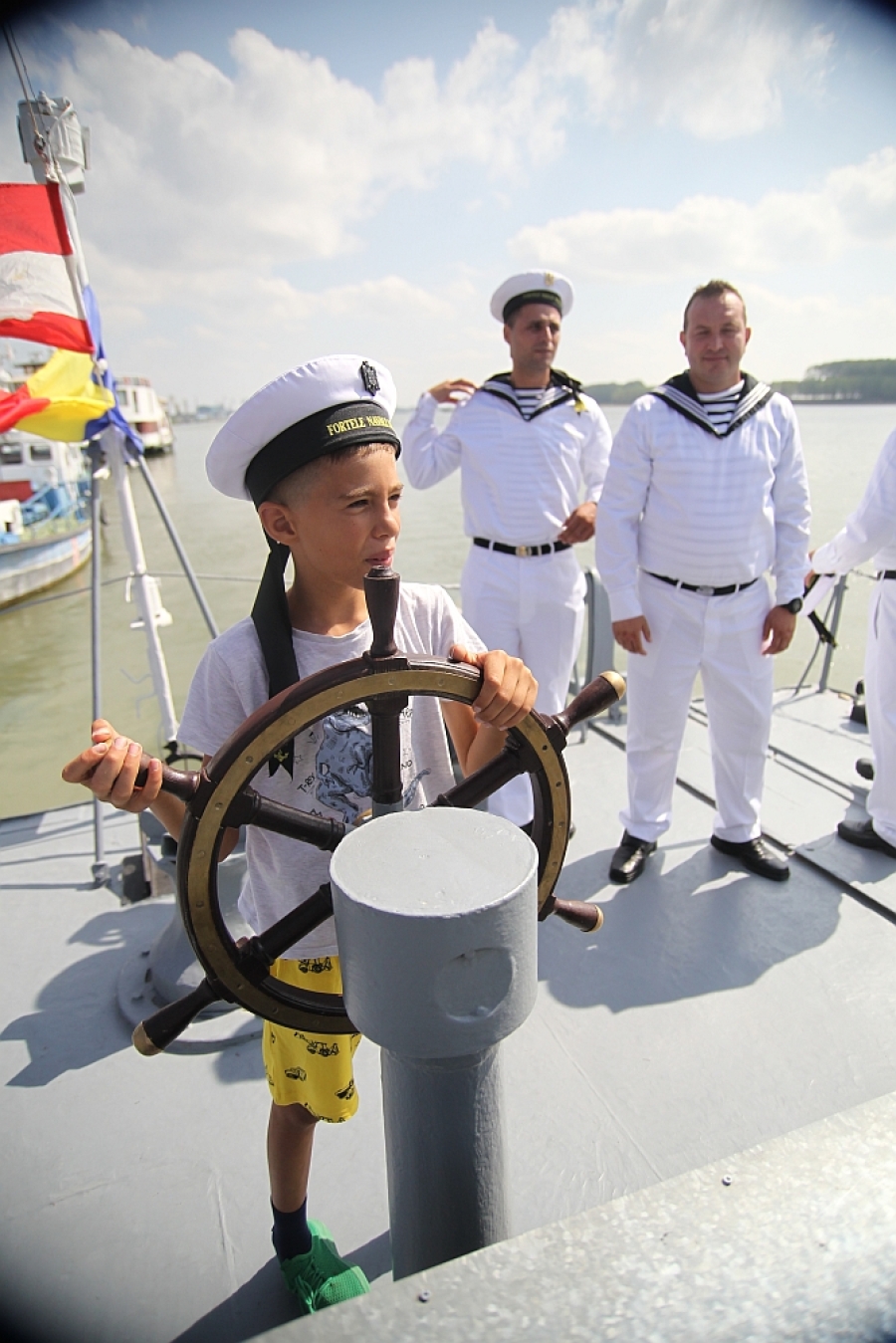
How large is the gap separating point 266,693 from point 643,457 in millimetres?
1613

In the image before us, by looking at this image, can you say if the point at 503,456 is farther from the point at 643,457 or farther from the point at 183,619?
the point at 183,619

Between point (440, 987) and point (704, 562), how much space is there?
189cm

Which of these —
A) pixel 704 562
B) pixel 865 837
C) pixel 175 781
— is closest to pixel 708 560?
pixel 704 562

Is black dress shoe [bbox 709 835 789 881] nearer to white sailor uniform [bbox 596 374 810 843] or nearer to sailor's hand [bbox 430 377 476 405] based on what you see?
white sailor uniform [bbox 596 374 810 843]

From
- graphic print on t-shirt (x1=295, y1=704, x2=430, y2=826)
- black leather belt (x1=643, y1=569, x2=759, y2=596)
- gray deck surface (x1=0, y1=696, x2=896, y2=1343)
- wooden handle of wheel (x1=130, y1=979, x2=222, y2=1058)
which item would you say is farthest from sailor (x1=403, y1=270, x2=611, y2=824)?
wooden handle of wheel (x1=130, y1=979, x2=222, y2=1058)

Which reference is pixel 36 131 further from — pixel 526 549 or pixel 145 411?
pixel 145 411

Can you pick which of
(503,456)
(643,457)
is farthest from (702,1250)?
(503,456)

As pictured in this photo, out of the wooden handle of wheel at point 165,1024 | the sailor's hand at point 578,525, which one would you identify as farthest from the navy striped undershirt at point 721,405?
the wooden handle of wheel at point 165,1024

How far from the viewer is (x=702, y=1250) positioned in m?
0.52

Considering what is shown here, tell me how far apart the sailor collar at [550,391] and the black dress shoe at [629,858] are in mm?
1402

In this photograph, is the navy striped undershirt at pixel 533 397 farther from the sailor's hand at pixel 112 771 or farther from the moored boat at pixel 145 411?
the moored boat at pixel 145 411

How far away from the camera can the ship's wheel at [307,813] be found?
0.81 metres

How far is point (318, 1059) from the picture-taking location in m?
1.15

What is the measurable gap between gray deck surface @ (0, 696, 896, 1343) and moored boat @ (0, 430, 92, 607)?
14505mm
